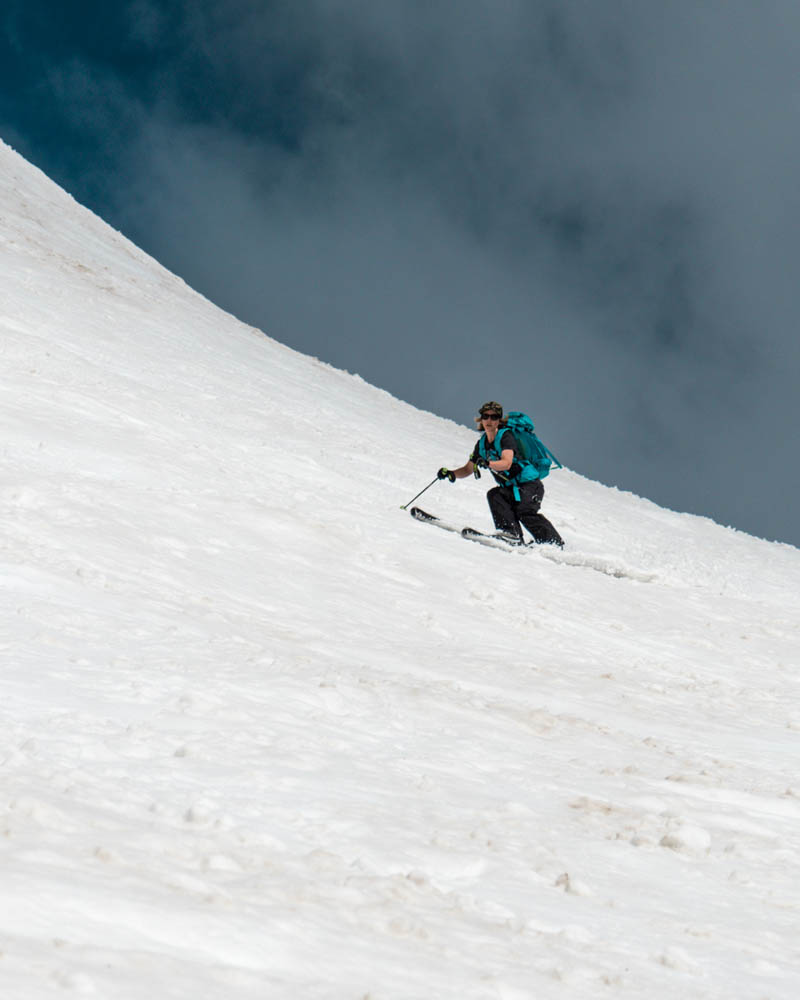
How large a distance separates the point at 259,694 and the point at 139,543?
9.76 feet

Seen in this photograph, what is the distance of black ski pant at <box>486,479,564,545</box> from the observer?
1186 centimetres

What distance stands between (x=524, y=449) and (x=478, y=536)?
4.27ft

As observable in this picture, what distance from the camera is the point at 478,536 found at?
11398 millimetres

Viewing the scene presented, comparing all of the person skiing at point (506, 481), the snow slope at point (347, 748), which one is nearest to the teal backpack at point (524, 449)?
the person skiing at point (506, 481)

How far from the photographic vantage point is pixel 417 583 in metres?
8.82

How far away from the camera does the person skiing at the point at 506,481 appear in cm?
1171

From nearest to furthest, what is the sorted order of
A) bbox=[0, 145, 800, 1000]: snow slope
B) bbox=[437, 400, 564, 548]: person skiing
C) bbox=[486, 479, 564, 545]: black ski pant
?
bbox=[0, 145, 800, 1000]: snow slope < bbox=[437, 400, 564, 548]: person skiing < bbox=[486, 479, 564, 545]: black ski pant

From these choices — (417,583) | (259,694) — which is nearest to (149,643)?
(259,694)

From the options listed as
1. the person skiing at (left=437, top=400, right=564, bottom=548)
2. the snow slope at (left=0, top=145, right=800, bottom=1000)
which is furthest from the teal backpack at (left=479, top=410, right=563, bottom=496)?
the snow slope at (left=0, top=145, right=800, bottom=1000)

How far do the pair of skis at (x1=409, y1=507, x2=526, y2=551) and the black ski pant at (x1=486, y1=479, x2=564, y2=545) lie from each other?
324mm

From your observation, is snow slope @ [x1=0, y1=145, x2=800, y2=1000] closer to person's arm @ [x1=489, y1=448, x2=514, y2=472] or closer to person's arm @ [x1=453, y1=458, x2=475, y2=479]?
person's arm @ [x1=453, y1=458, x2=475, y2=479]

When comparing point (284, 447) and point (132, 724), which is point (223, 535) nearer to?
point (132, 724)

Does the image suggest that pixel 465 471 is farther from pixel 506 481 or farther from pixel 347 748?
pixel 347 748

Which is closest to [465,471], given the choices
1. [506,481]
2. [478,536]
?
[506,481]
